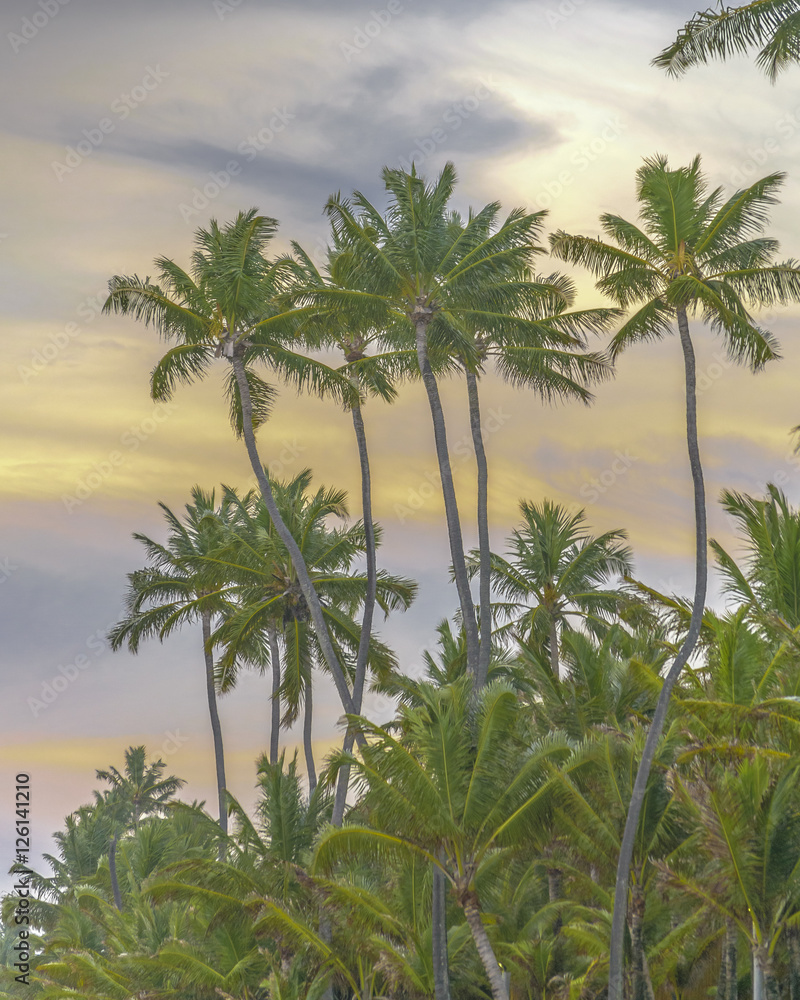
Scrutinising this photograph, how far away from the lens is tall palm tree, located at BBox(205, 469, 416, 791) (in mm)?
30188

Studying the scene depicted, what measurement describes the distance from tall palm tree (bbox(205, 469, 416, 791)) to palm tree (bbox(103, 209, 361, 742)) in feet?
13.8

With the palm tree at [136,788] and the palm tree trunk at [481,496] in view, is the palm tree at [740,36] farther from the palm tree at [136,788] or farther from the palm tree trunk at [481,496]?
the palm tree at [136,788]

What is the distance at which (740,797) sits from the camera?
16203 millimetres

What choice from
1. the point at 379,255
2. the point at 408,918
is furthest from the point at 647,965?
the point at 379,255

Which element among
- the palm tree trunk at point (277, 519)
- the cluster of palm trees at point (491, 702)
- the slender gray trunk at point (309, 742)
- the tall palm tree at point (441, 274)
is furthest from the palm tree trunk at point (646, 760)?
the slender gray trunk at point (309, 742)

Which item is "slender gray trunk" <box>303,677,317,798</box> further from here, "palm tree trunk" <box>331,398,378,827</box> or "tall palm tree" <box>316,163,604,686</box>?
"tall palm tree" <box>316,163,604,686</box>

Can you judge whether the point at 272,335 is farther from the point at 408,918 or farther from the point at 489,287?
the point at 408,918

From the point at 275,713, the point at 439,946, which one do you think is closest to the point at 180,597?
the point at 275,713

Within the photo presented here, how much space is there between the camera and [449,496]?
24.0 metres

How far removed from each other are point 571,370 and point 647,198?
6.36 meters

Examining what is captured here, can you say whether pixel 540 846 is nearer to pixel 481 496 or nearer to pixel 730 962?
pixel 730 962

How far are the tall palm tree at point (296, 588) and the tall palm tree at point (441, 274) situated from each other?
7245mm

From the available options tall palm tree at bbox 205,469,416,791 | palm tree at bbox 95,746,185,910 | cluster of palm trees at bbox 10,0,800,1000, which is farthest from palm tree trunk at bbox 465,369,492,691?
palm tree at bbox 95,746,185,910

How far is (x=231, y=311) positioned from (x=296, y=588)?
879cm
